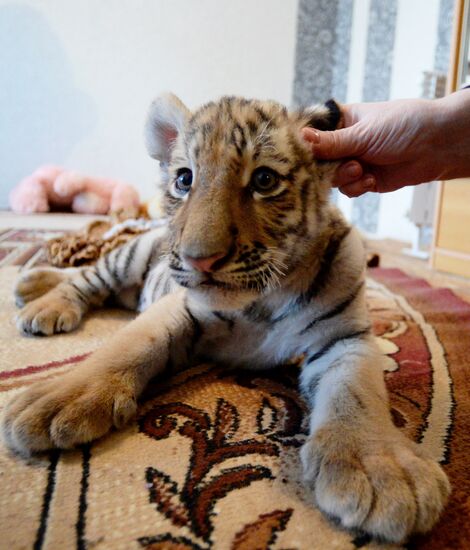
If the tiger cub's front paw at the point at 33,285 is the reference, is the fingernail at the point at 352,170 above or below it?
above

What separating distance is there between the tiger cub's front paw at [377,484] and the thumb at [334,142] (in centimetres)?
64

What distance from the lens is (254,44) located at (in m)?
5.54

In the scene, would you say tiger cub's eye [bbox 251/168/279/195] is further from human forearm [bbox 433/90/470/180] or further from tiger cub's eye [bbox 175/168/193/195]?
human forearm [bbox 433/90/470/180]

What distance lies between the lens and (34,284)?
64.9 inches

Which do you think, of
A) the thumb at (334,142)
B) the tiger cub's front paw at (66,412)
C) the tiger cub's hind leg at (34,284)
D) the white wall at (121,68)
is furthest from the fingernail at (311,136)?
the white wall at (121,68)

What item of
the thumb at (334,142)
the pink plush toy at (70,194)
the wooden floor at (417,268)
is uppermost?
the thumb at (334,142)

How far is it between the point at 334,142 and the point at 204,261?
19.1 inches

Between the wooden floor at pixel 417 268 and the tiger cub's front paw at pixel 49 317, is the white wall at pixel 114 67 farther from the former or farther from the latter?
the tiger cub's front paw at pixel 49 317

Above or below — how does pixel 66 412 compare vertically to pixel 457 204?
below

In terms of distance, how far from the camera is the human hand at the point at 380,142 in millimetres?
1128

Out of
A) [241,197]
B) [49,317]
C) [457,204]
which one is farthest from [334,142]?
[457,204]

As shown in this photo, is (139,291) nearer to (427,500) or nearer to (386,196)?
(427,500)

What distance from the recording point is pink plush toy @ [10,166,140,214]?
4.56 meters

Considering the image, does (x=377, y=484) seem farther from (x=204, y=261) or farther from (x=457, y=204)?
(x=457, y=204)
